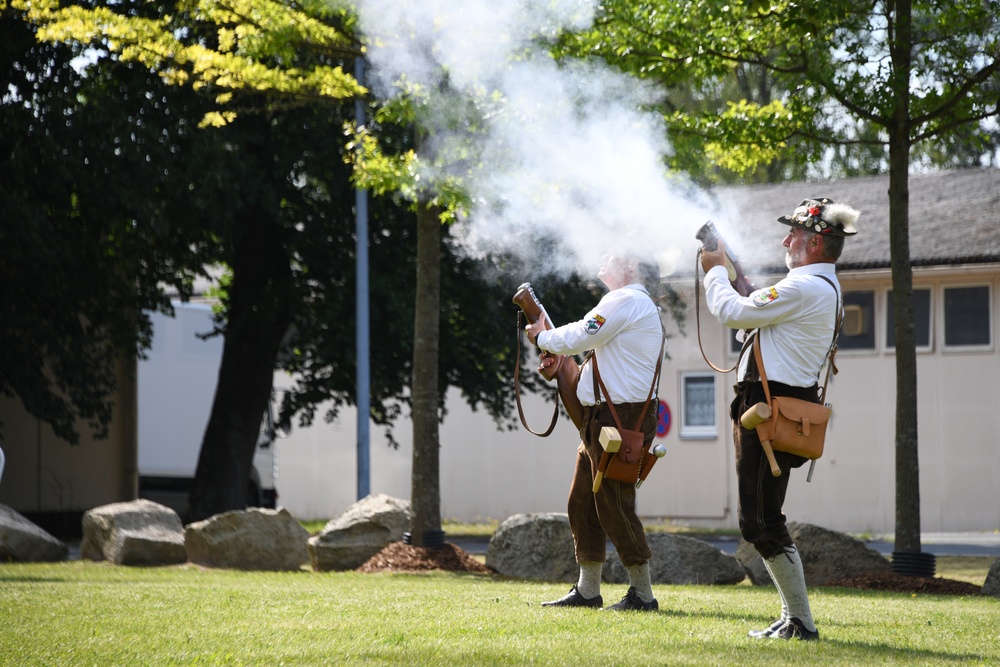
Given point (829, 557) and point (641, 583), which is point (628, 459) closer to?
point (641, 583)

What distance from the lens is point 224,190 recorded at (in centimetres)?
1630

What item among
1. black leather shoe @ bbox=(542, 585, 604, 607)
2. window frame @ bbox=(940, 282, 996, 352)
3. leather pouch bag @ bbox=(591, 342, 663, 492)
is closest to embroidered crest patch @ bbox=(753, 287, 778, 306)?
leather pouch bag @ bbox=(591, 342, 663, 492)

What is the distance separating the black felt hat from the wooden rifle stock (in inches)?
14.3

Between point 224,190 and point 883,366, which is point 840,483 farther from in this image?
point 224,190

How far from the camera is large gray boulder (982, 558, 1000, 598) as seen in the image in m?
9.52

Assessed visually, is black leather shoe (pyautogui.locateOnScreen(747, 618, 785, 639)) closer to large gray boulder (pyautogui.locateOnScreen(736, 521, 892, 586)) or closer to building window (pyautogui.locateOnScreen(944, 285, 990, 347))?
large gray boulder (pyautogui.locateOnScreen(736, 521, 892, 586))

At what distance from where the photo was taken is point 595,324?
704 centimetres

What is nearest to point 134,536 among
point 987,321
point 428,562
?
point 428,562

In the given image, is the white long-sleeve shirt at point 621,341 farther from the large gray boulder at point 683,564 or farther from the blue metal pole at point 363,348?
the blue metal pole at point 363,348

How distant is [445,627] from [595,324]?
1.87 m

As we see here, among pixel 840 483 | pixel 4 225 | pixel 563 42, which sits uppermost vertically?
pixel 563 42

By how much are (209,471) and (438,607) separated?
11701 mm

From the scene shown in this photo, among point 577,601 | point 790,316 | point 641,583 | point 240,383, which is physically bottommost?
point 577,601

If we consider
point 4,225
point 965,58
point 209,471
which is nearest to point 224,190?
point 4,225
